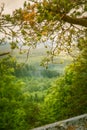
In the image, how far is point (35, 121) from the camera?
1560 inches

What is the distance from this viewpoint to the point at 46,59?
47.0 feet

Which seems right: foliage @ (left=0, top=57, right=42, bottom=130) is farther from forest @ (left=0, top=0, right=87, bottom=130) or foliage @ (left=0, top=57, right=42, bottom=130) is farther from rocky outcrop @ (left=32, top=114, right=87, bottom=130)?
rocky outcrop @ (left=32, top=114, right=87, bottom=130)

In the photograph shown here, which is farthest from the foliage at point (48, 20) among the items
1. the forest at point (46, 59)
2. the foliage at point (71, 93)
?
the foliage at point (71, 93)

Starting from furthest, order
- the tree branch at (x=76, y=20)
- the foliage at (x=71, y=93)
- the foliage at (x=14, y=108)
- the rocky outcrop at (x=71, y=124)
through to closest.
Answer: the foliage at (x=71, y=93)
the foliage at (x=14, y=108)
the tree branch at (x=76, y=20)
the rocky outcrop at (x=71, y=124)

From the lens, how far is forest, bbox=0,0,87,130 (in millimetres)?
11766

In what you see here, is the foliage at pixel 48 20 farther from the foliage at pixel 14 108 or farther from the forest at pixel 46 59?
the foliage at pixel 14 108

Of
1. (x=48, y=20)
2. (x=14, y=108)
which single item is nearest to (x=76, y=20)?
(x=48, y=20)

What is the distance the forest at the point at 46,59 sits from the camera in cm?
1177

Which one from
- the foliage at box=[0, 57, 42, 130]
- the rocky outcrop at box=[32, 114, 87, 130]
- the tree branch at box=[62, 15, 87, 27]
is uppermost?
the tree branch at box=[62, 15, 87, 27]

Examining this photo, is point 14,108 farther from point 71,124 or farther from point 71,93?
point 71,124

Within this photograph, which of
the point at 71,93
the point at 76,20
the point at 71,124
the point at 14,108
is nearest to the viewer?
the point at 71,124

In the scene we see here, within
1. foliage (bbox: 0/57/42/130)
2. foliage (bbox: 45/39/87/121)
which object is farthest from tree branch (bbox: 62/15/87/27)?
foliage (bbox: 0/57/42/130)

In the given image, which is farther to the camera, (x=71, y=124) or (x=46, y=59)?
(x=46, y=59)

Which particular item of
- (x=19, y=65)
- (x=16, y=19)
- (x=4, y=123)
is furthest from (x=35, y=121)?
(x=16, y=19)
